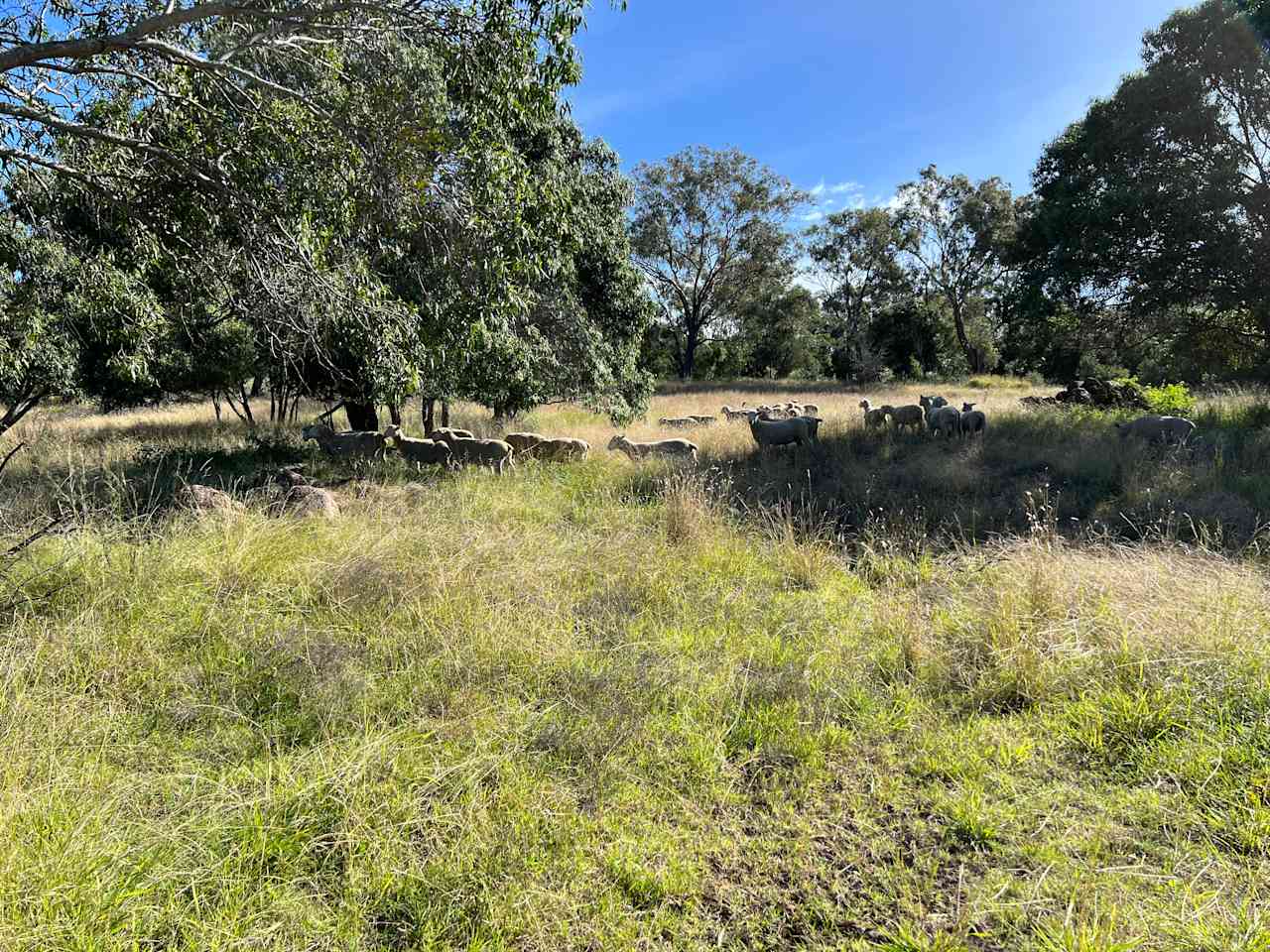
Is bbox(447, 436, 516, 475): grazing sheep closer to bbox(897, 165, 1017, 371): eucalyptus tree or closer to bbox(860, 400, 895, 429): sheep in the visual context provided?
bbox(860, 400, 895, 429): sheep

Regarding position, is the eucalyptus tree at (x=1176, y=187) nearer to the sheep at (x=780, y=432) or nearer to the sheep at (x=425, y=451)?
the sheep at (x=780, y=432)

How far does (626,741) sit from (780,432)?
7878 mm

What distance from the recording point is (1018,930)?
5.90 ft

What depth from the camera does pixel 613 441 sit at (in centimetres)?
1087

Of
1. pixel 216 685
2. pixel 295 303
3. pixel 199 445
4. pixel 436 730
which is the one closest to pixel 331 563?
pixel 216 685

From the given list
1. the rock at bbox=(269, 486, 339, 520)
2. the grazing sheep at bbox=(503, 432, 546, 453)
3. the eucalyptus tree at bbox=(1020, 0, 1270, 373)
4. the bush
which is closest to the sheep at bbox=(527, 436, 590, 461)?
the grazing sheep at bbox=(503, 432, 546, 453)

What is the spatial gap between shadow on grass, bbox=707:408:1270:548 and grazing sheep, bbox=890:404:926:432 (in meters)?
1.38

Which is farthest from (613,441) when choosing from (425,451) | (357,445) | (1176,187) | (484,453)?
(1176,187)

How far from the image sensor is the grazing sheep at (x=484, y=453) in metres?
8.81

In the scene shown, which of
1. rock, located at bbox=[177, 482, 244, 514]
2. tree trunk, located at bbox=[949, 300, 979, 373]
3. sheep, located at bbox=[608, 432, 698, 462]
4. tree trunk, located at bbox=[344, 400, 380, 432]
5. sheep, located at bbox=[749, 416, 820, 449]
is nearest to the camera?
rock, located at bbox=[177, 482, 244, 514]

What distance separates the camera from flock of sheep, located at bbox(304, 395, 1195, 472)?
884 cm

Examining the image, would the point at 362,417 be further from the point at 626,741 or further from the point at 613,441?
the point at 626,741

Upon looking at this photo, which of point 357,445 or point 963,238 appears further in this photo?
point 963,238

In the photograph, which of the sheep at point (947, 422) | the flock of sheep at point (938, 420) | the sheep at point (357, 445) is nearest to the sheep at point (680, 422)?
the flock of sheep at point (938, 420)
